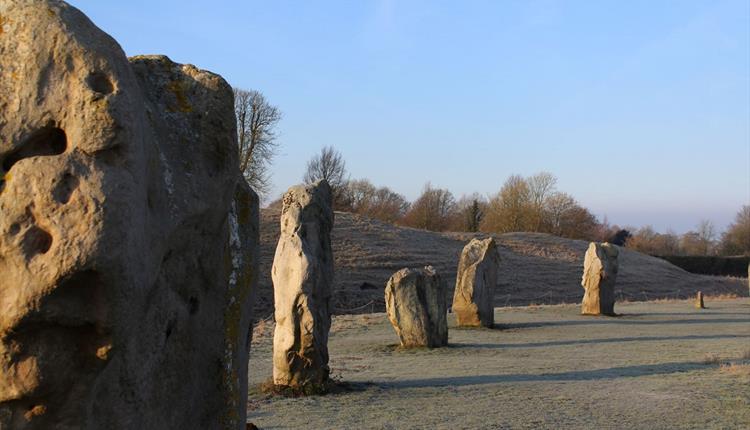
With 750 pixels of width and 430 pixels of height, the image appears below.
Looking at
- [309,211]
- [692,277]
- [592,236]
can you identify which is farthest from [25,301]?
[592,236]

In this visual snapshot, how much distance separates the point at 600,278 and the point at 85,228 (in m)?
22.5

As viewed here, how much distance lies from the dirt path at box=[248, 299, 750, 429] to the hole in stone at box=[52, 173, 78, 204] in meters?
6.54

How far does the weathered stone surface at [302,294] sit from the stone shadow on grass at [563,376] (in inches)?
46.2

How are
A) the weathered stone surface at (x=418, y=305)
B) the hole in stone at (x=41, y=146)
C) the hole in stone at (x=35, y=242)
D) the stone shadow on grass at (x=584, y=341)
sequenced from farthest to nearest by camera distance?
the stone shadow on grass at (x=584, y=341) → the weathered stone surface at (x=418, y=305) → the hole in stone at (x=41, y=146) → the hole in stone at (x=35, y=242)

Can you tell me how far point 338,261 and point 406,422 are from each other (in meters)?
27.1

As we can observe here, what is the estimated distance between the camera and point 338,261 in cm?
3631

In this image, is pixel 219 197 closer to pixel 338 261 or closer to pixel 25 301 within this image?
pixel 25 301

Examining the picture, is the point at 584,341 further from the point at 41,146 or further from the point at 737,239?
the point at 737,239

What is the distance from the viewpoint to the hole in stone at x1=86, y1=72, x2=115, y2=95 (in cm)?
308

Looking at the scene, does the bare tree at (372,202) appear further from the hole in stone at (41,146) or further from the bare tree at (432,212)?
the hole in stone at (41,146)

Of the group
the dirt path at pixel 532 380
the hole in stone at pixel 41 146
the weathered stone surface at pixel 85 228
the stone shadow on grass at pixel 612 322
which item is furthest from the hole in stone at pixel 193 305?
the stone shadow on grass at pixel 612 322

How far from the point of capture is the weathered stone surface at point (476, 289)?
778 inches

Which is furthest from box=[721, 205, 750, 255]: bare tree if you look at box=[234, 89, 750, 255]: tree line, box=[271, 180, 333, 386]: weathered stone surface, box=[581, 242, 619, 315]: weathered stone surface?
box=[271, 180, 333, 386]: weathered stone surface

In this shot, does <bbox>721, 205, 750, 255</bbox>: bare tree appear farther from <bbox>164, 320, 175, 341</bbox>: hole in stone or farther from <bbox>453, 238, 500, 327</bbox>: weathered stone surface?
<bbox>164, 320, 175, 341</bbox>: hole in stone
